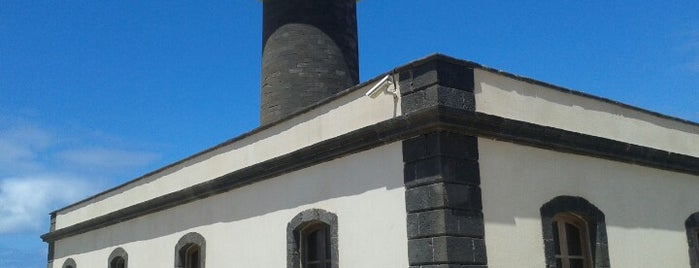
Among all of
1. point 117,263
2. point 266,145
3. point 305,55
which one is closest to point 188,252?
point 266,145

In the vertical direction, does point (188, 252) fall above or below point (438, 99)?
below

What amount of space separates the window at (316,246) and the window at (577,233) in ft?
8.95

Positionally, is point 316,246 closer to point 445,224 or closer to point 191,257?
point 445,224

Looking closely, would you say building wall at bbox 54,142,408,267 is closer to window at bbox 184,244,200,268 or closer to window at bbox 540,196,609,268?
window at bbox 184,244,200,268

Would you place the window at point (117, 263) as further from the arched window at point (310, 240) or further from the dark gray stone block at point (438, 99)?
the dark gray stone block at point (438, 99)

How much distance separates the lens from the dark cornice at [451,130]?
7816mm

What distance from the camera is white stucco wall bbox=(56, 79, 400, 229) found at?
8.88 meters

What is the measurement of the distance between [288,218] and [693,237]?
216 inches

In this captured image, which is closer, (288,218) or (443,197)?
(443,197)

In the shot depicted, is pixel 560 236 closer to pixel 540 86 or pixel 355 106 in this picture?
pixel 540 86

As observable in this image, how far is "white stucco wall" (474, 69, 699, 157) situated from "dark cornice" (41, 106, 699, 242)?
0.26 metres

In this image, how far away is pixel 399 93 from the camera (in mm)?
8336

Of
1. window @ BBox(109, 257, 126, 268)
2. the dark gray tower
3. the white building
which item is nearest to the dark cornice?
the white building

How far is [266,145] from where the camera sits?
10609 mm
